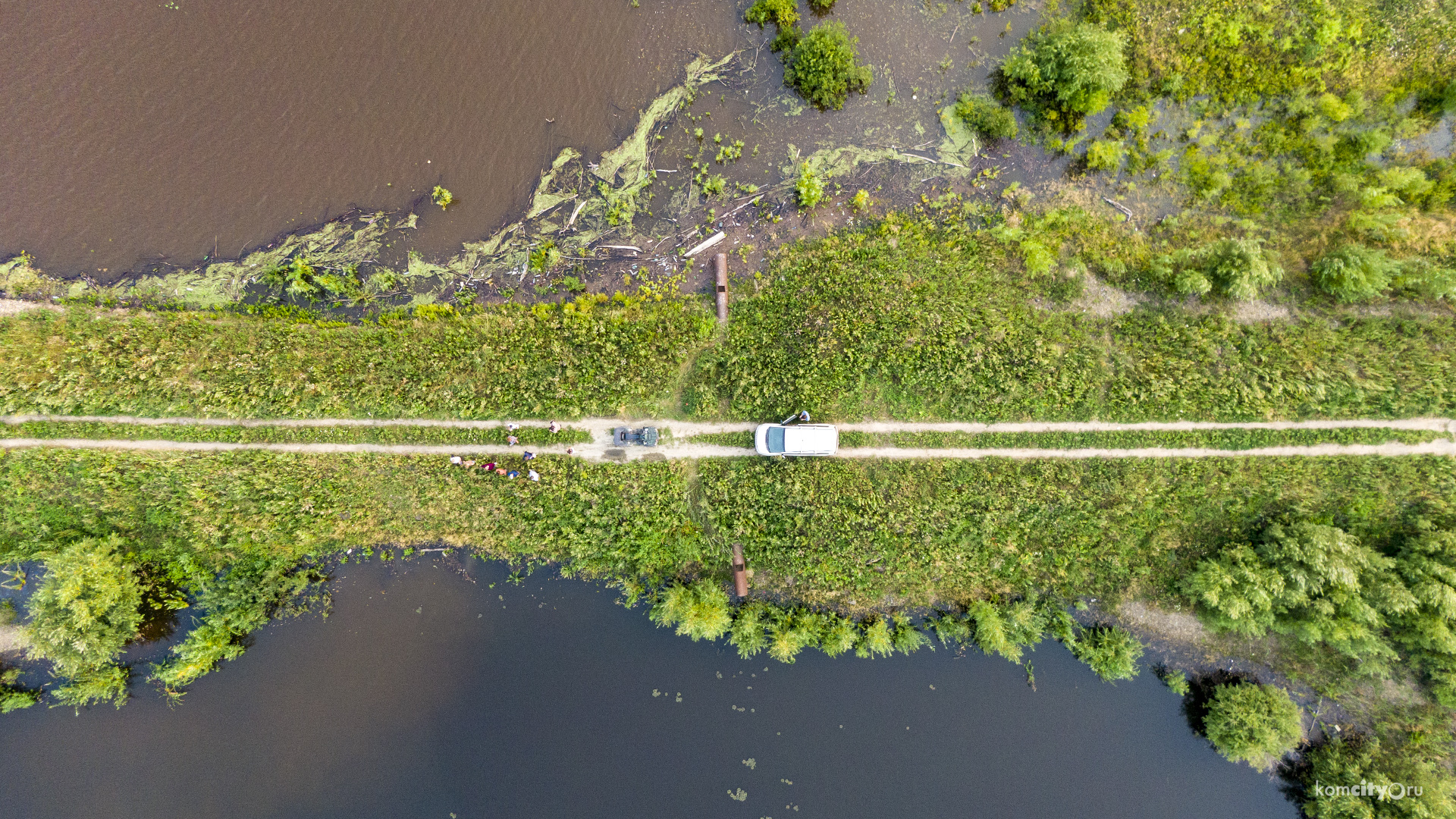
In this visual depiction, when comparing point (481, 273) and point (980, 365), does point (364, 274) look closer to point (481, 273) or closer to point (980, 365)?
point (481, 273)

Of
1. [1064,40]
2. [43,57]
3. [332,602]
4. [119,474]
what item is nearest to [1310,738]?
[1064,40]

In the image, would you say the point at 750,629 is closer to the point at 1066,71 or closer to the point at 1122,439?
the point at 1122,439

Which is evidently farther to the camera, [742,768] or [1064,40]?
[742,768]

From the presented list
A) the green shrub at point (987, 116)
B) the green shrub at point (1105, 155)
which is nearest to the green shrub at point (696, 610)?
the green shrub at point (987, 116)

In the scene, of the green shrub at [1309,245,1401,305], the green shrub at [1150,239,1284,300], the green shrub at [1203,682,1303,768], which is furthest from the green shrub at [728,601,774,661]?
the green shrub at [1309,245,1401,305]

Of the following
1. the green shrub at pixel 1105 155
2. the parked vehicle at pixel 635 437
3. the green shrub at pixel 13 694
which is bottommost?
the green shrub at pixel 13 694

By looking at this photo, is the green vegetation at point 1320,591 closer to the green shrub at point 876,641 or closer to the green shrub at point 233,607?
the green shrub at point 876,641
